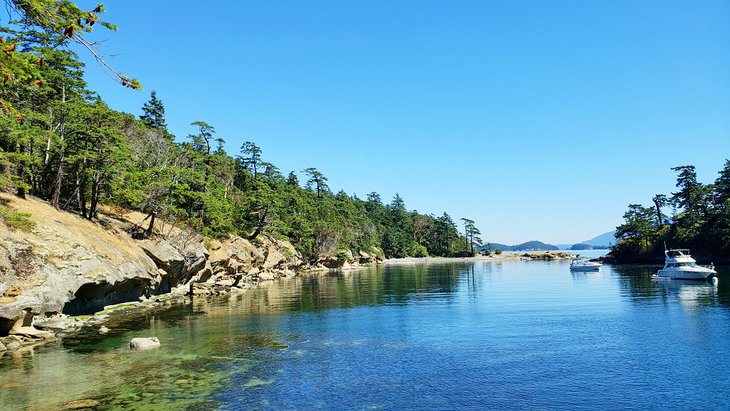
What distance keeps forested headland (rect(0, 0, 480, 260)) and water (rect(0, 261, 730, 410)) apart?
34.9ft

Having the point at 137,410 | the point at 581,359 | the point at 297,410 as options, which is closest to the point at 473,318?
the point at 581,359

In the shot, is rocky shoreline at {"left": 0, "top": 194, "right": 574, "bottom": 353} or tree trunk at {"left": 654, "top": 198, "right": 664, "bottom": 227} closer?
rocky shoreline at {"left": 0, "top": 194, "right": 574, "bottom": 353}

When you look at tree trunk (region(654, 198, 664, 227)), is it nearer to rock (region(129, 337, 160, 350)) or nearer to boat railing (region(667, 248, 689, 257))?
boat railing (region(667, 248, 689, 257))

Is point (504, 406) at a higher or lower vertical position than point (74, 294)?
lower

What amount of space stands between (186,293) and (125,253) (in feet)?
45.4

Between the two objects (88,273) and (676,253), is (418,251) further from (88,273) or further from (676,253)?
(88,273)

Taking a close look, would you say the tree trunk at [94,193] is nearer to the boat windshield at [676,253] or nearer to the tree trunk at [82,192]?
the tree trunk at [82,192]

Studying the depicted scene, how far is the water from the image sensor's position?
1661cm

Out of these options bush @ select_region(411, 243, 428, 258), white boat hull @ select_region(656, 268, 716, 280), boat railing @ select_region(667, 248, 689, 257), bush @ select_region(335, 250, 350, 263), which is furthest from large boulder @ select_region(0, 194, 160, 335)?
bush @ select_region(411, 243, 428, 258)

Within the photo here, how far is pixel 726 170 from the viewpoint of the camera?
91500mm

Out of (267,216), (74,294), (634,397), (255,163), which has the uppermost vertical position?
(255,163)

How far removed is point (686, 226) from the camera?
95438 mm

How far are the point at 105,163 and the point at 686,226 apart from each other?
106 metres

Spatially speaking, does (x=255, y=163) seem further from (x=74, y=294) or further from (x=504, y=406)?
(x=504, y=406)
